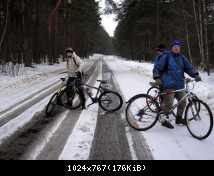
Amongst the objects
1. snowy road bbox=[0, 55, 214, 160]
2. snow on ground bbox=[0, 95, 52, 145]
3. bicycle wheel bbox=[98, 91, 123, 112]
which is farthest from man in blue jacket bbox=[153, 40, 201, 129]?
snow on ground bbox=[0, 95, 52, 145]

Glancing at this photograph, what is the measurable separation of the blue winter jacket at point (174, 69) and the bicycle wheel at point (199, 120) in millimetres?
801

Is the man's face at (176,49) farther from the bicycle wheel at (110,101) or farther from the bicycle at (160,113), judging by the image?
the bicycle wheel at (110,101)

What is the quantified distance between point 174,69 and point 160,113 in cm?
108

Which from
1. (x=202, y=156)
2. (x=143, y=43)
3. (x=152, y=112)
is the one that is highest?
(x=143, y=43)

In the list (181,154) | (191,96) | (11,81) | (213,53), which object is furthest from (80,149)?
(213,53)

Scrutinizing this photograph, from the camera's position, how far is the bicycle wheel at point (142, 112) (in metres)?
8.94

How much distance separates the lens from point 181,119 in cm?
907

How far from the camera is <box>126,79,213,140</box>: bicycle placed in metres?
8.02

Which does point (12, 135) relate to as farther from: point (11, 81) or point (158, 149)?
point (11, 81)

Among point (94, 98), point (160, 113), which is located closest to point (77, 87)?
point (94, 98)

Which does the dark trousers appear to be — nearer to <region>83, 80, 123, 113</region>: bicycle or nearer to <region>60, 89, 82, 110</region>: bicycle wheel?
<region>60, 89, 82, 110</region>: bicycle wheel

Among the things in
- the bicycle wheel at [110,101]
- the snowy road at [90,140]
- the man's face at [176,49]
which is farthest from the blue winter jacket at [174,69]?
the bicycle wheel at [110,101]

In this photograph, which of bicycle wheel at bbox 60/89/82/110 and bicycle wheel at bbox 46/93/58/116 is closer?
bicycle wheel at bbox 46/93/58/116
